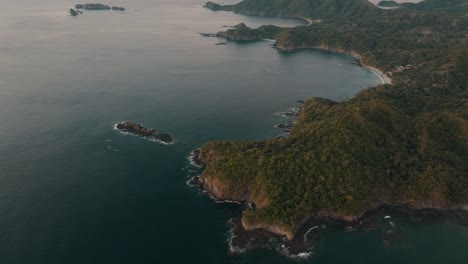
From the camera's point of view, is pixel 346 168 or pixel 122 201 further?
pixel 346 168

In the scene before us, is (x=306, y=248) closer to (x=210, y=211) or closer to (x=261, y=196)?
(x=261, y=196)

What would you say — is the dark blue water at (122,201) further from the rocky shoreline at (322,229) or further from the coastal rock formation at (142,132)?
the coastal rock formation at (142,132)

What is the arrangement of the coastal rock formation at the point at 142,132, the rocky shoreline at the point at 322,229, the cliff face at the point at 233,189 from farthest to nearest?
the coastal rock formation at the point at 142,132
the cliff face at the point at 233,189
the rocky shoreline at the point at 322,229

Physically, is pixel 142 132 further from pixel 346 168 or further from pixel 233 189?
pixel 346 168

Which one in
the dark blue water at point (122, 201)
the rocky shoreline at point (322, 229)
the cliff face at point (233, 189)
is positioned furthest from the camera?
the cliff face at point (233, 189)

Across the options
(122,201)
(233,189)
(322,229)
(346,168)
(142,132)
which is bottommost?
A: (122,201)

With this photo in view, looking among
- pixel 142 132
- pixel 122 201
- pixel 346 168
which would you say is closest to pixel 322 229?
pixel 346 168

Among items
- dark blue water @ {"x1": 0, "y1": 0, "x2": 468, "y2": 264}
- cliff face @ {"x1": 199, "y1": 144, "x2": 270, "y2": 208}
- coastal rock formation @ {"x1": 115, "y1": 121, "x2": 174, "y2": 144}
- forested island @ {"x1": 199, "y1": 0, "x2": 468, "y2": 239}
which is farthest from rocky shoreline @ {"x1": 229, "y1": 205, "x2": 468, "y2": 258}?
coastal rock formation @ {"x1": 115, "y1": 121, "x2": 174, "y2": 144}

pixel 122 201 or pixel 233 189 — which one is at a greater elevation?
pixel 233 189

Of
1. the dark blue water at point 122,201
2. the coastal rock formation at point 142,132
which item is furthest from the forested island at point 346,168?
the coastal rock formation at point 142,132
